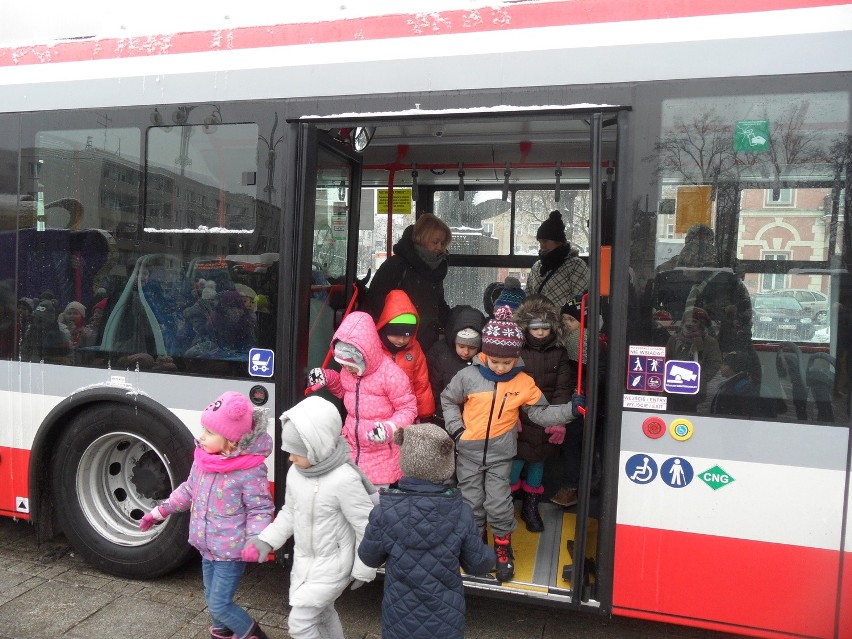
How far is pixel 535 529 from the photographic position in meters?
3.91

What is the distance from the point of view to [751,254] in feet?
9.24

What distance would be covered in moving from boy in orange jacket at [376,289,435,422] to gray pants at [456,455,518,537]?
1.40 feet

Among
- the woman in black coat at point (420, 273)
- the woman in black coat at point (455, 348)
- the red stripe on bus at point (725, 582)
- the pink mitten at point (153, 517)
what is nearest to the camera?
the red stripe on bus at point (725, 582)

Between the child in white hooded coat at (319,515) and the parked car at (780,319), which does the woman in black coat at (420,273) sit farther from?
the parked car at (780,319)

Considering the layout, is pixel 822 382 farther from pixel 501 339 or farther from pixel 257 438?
pixel 257 438

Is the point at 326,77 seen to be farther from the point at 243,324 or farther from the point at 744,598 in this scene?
the point at 744,598

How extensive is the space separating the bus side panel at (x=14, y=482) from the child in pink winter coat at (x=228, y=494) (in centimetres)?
157

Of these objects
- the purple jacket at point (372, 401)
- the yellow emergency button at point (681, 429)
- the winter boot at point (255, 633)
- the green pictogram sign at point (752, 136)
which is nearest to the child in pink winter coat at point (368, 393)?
the purple jacket at point (372, 401)

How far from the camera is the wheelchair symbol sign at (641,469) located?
116 inches

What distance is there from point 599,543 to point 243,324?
202 cm

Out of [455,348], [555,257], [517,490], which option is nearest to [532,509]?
[517,490]

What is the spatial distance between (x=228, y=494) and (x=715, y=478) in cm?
207

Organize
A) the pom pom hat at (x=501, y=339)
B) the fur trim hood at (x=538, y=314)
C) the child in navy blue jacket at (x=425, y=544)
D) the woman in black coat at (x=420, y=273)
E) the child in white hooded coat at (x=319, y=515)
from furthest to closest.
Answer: the woman in black coat at (x=420, y=273), the fur trim hood at (x=538, y=314), the pom pom hat at (x=501, y=339), the child in white hooded coat at (x=319, y=515), the child in navy blue jacket at (x=425, y=544)

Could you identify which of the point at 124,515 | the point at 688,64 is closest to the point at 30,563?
the point at 124,515
